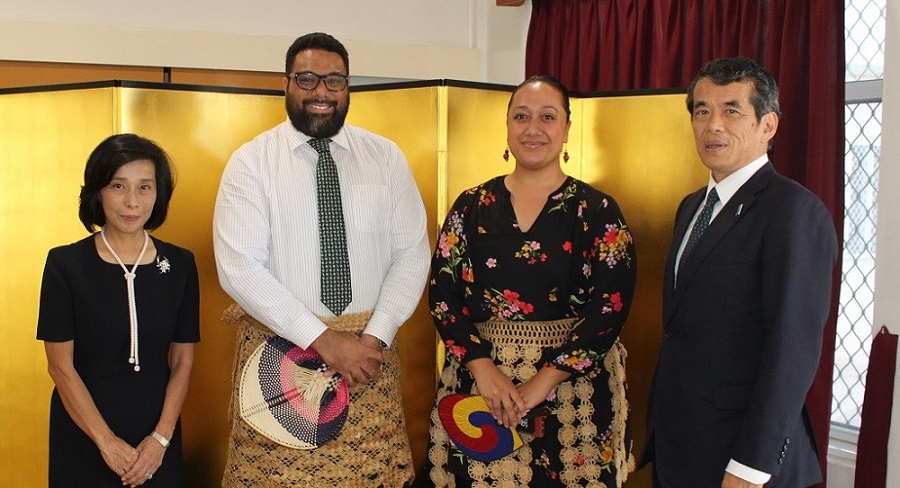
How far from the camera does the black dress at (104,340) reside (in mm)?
2184

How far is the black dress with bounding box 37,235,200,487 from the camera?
2.18 meters

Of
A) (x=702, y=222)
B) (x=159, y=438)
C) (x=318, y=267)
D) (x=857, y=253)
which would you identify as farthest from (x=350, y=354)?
(x=857, y=253)

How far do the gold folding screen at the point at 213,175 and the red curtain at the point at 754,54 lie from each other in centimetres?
44

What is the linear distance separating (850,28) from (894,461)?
152cm

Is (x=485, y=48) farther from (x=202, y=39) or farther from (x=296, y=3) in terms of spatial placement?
(x=202, y=39)

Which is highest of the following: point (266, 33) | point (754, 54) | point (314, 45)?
point (266, 33)

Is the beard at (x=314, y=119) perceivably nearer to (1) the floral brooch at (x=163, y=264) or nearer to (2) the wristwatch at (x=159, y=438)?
(1) the floral brooch at (x=163, y=264)

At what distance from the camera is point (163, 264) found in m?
2.29

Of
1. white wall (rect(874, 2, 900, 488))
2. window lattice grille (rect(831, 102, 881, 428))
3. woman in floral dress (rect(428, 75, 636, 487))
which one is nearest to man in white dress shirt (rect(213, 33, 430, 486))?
woman in floral dress (rect(428, 75, 636, 487))

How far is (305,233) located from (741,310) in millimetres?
1174

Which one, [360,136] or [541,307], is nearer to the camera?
[541,307]

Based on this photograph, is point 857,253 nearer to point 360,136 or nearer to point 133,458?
point 360,136

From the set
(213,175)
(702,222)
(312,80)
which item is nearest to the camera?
(702,222)

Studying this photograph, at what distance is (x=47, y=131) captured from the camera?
3.06m
